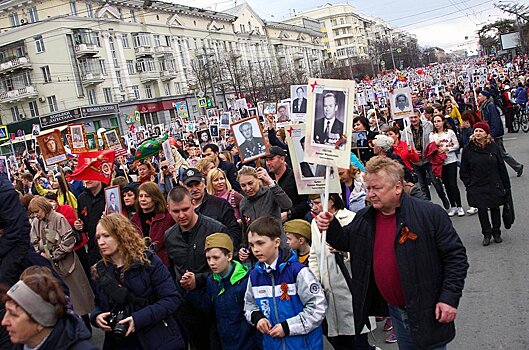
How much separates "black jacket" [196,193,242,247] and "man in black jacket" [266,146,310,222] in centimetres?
93

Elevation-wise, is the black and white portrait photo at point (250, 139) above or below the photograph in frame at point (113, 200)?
above

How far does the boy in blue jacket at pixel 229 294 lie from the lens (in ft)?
15.6

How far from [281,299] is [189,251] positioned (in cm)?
119

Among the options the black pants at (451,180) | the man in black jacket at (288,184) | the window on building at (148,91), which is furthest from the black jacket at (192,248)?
the window on building at (148,91)

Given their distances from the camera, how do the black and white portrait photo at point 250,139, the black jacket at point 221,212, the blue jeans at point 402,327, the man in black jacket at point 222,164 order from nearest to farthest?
the blue jeans at point 402,327
the black jacket at point 221,212
the black and white portrait photo at point 250,139
the man in black jacket at point 222,164

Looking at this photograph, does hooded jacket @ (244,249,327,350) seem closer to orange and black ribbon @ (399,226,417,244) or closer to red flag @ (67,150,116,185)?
orange and black ribbon @ (399,226,417,244)

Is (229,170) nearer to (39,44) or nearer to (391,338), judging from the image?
(391,338)

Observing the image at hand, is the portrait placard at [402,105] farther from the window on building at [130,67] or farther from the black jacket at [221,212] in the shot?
the window on building at [130,67]

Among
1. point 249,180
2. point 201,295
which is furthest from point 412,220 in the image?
point 249,180

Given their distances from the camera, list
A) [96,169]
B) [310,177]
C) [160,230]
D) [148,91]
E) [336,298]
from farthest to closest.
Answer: [148,91], [96,169], [160,230], [310,177], [336,298]

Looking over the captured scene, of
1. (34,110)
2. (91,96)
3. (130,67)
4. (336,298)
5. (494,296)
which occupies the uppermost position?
(130,67)

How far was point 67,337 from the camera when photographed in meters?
3.25

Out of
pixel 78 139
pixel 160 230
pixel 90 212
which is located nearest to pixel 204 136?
pixel 78 139

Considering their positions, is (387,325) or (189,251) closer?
(189,251)
